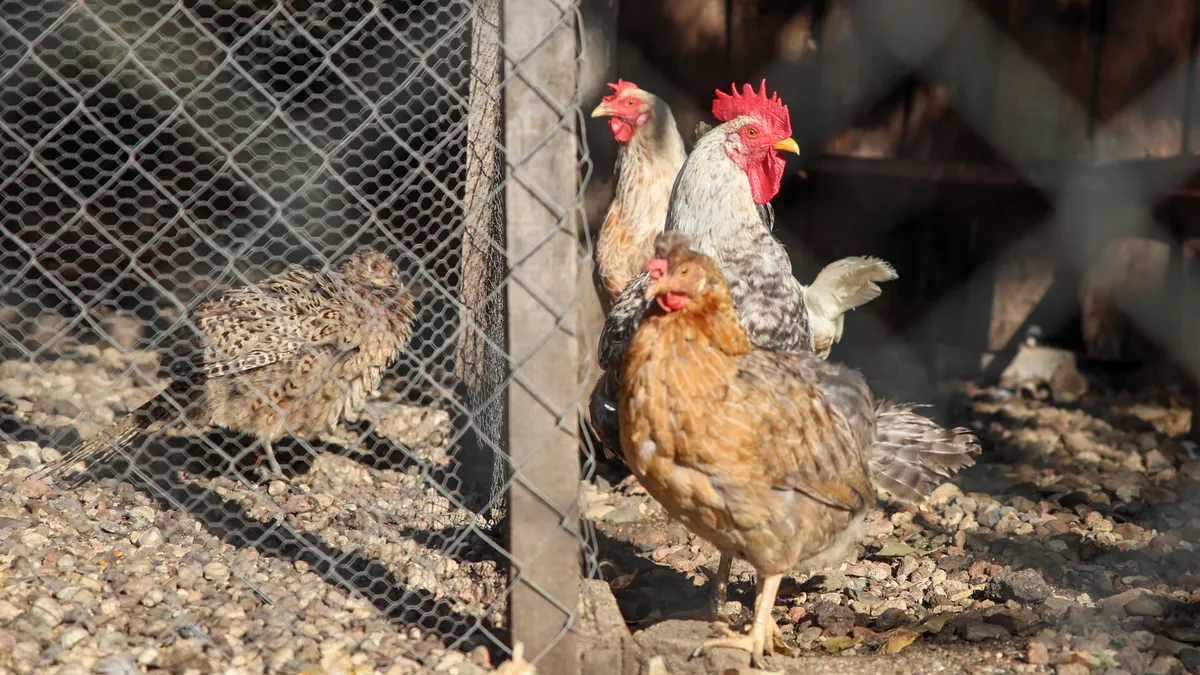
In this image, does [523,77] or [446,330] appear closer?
[523,77]

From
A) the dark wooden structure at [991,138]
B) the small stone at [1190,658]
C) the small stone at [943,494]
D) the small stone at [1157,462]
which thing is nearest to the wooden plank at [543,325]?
the small stone at [1190,658]

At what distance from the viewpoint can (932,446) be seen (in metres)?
3.13

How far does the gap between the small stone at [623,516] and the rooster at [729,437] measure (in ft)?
3.78

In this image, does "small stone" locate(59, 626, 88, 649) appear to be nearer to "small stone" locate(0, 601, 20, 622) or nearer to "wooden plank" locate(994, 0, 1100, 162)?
"small stone" locate(0, 601, 20, 622)

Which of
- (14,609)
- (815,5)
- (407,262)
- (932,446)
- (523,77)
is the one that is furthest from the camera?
(815,5)

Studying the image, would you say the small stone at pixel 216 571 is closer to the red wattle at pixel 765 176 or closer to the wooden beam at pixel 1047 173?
the red wattle at pixel 765 176

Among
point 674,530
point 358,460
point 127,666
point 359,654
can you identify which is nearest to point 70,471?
point 358,460

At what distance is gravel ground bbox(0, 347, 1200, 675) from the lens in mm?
2668

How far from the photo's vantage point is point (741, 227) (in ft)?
11.6

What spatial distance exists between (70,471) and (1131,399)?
5.03 m

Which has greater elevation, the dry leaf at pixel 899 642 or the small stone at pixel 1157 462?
the small stone at pixel 1157 462

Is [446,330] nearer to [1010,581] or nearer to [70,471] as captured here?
[70,471]

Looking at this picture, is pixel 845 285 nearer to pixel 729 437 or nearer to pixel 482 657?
pixel 729 437

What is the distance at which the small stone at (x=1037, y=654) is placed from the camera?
2.68 metres
